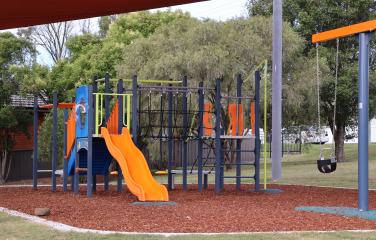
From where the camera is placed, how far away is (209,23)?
2508 centimetres

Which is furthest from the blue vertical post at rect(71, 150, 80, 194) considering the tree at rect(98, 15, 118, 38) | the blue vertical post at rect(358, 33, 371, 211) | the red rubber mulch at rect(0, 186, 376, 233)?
the tree at rect(98, 15, 118, 38)

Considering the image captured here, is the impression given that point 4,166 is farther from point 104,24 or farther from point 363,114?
point 104,24

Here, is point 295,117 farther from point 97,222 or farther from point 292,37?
point 97,222

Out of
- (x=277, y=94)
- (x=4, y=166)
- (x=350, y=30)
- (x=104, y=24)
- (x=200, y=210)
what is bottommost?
(x=4, y=166)

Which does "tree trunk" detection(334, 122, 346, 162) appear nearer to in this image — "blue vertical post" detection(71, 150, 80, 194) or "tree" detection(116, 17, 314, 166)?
"tree" detection(116, 17, 314, 166)

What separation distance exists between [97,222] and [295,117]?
19371 mm

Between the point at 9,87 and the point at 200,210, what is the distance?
60.8 ft

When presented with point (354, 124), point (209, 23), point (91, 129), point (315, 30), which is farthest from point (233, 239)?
point (354, 124)

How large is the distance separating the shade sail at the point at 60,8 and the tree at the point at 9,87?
41.3ft

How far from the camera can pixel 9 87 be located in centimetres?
2791

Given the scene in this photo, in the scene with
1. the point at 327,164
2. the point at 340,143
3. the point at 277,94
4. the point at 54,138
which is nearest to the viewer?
the point at 327,164

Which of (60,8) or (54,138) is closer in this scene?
(60,8)

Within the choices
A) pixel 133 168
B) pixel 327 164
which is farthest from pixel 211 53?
pixel 327 164

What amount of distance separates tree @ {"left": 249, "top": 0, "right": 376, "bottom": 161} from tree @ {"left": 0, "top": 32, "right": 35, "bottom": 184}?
9.92 m
